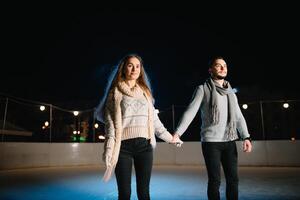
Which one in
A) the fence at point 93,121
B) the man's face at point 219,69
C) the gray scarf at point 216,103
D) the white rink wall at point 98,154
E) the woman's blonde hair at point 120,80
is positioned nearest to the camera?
the woman's blonde hair at point 120,80

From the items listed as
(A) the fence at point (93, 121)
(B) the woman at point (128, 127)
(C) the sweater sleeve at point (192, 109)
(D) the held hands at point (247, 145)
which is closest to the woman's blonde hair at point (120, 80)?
(B) the woman at point (128, 127)

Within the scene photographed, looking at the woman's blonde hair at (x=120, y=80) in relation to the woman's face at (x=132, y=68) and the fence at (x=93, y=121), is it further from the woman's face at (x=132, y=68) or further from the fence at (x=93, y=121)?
the fence at (x=93, y=121)

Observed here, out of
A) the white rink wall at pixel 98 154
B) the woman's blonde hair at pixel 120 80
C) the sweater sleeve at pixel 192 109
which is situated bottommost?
the white rink wall at pixel 98 154

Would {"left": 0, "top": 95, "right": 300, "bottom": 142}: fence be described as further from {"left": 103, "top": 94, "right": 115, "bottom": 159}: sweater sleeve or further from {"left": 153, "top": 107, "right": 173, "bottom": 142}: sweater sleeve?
{"left": 103, "top": 94, "right": 115, "bottom": 159}: sweater sleeve

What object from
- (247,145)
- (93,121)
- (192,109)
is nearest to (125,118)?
(192,109)

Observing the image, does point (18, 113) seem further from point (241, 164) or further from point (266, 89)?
point (266, 89)

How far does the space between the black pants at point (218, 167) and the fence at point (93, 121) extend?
24.0 feet

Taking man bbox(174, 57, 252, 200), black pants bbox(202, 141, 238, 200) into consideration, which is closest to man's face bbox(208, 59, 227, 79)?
man bbox(174, 57, 252, 200)

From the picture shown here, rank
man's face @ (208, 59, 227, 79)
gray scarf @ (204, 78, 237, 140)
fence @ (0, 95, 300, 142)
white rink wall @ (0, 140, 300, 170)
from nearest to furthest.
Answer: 1. gray scarf @ (204, 78, 237, 140)
2. man's face @ (208, 59, 227, 79)
3. white rink wall @ (0, 140, 300, 170)
4. fence @ (0, 95, 300, 142)

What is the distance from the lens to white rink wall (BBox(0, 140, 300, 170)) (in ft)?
31.1

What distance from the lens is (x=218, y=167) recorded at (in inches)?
115

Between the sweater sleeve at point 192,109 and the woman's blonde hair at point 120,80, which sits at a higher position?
the woman's blonde hair at point 120,80

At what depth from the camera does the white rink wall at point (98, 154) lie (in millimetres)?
9477

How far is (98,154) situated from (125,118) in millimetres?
9605
